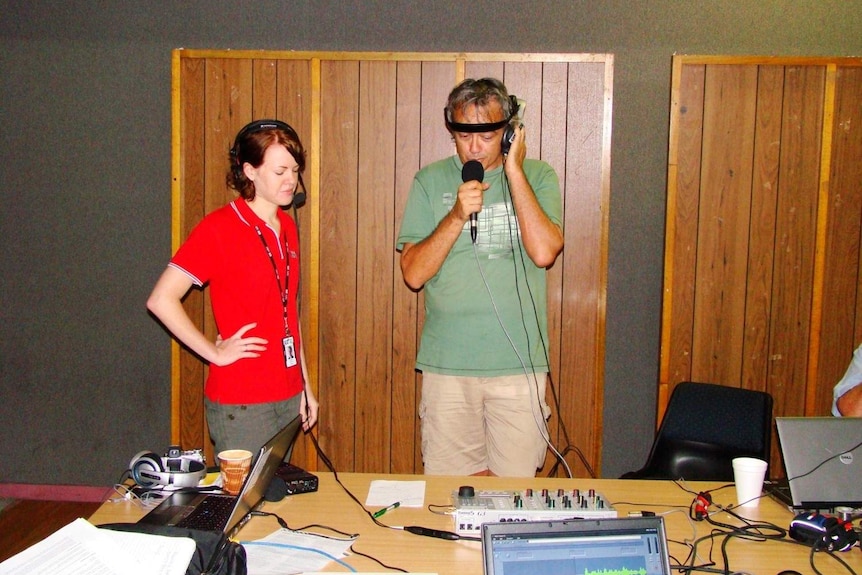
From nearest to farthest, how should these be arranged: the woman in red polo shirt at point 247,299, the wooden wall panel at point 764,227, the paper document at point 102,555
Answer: the paper document at point 102,555 → the woman in red polo shirt at point 247,299 → the wooden wall panel at point 764,227

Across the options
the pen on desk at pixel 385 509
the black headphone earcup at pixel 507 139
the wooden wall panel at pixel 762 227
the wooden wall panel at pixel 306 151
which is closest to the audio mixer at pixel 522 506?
the pen on desk at pixel 385 509

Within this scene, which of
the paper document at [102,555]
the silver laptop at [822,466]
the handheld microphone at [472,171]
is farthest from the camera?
the handheld microphone at [472,171]

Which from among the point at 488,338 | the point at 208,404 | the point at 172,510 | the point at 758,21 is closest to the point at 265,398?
the point at 208,404

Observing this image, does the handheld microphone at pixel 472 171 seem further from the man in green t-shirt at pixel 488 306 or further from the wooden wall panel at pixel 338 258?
the wooden wall panel at pixel 338 258

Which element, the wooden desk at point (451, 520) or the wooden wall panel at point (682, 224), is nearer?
the wooden desk at point (451, 520)

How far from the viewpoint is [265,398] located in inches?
91.8

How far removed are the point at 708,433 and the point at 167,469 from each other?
1949 mm

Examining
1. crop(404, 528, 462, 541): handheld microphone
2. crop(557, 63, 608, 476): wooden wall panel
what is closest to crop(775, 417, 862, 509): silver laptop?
crop(404, 528, 462, 541): handheld microphone

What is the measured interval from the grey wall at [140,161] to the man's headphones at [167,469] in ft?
6.15

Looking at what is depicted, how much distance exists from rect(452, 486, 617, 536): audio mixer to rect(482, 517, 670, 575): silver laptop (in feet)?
1.06

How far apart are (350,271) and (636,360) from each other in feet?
4.85

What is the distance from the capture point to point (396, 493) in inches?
79.6

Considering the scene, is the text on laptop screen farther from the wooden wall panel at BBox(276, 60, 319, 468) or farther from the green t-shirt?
the wooden wall panel at BBox(276, 60, 319, 468)

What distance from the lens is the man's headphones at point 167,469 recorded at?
1962mm
